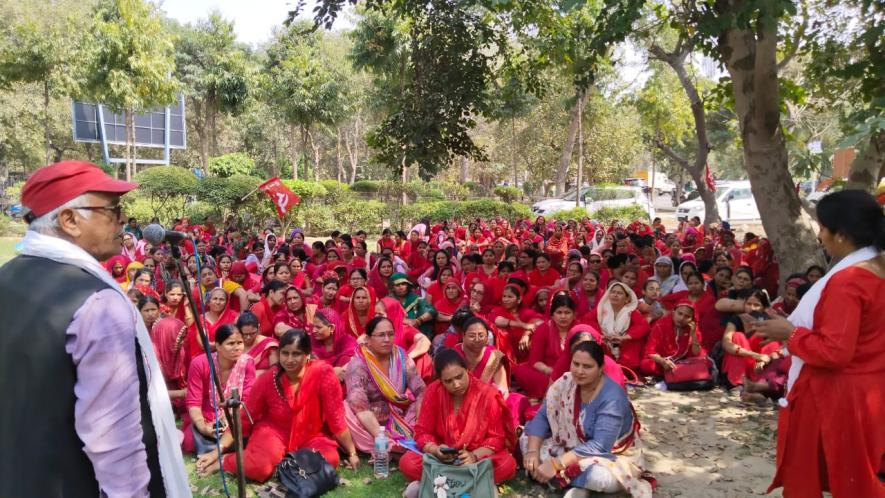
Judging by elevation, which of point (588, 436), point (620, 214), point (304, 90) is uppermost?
point (304, 90)

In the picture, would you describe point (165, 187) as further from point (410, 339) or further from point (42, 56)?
point (410, 339)

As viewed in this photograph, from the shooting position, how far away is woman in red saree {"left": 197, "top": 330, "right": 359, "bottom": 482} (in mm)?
3838

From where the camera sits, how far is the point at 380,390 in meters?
4.34

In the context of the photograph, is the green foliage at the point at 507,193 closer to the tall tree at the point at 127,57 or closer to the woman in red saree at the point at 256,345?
the tall tree at the point at 127,57

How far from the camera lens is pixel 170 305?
5523mm

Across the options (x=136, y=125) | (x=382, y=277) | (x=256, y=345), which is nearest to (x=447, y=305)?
(x=382, y=277)

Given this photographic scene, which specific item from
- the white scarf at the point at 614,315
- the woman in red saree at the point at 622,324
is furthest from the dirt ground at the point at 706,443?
the white scarf at the point at 614,315

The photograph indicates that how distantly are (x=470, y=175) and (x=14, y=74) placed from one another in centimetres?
2878

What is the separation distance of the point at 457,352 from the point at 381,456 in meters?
0.91

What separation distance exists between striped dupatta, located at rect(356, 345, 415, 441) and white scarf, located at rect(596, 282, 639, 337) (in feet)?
7.53

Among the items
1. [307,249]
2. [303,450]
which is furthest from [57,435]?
[307,249]

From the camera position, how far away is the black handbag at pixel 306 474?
11.8ft

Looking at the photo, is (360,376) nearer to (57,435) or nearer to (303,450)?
(303,450)

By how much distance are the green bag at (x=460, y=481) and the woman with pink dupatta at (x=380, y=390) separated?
2.63 ft
